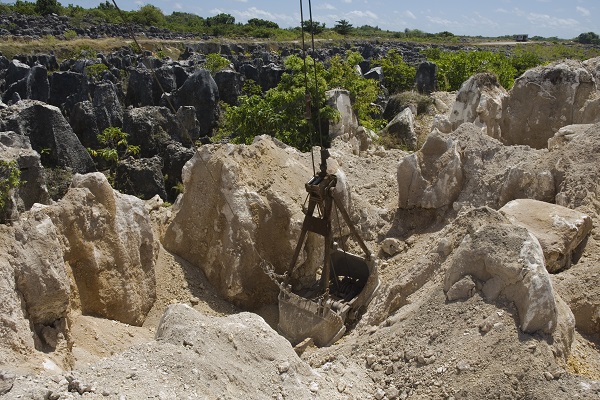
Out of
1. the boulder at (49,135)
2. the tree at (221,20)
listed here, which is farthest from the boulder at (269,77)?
the tree at (221,20)

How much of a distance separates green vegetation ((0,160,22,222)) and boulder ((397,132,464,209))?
700 centimetres

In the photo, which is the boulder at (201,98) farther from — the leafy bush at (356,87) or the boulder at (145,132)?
the leafy bush at (356,87)

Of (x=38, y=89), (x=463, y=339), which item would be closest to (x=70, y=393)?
(x=463, y=339)

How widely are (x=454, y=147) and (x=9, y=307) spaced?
831 centimetres

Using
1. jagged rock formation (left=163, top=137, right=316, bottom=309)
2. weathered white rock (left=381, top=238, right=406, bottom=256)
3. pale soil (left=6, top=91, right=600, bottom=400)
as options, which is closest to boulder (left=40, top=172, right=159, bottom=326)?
pale soil (left=6, top=91, right=600, bottom=400)

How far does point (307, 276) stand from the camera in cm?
1043

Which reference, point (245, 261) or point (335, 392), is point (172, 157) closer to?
point (245, 261)

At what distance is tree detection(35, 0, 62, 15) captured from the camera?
219ft

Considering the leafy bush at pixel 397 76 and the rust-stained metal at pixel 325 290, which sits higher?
the leafy bush at pixel 397 76

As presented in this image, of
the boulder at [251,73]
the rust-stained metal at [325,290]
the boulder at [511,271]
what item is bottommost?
the rust-stained metal at [325,290]

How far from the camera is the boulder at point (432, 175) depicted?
11.3m

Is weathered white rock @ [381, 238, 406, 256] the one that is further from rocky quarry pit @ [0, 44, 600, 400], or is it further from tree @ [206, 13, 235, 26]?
tree @ [206, 13, 235, 26]

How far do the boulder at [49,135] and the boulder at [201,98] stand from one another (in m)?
10.1

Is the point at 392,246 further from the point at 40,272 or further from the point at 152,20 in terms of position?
the point at 152,20
